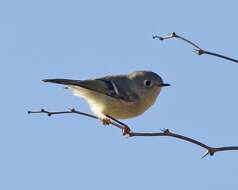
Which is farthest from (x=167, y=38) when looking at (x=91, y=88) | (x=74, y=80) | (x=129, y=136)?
(x=91, y=88)

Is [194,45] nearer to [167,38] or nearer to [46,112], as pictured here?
[167,38]

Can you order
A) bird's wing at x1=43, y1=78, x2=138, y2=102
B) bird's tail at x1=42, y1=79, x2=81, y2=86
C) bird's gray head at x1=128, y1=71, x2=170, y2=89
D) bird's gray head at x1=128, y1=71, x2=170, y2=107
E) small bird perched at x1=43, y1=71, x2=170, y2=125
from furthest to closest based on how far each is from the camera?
bird's gray head at x1=128, y1=71, x2=170, y2=89 < bird's gray head at x1=128, y1=71, x2=170, y2=107 < small bird perched at x1=43, y1=71, x2=170, y2=125 < bird's wing at x1=43, y1=78, x2=138, y2=102 < bird's tail at x1=42, y1=79, x2=81, y2=86

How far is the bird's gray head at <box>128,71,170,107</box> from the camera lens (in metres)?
7.05

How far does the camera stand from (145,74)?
7.45 metres

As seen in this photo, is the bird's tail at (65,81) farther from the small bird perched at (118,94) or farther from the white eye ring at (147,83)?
the white eye ring at (147,83)

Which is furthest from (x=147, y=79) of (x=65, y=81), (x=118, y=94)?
(x=65, y=81)

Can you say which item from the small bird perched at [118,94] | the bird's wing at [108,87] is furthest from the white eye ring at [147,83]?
the bird's wing at [108,87]

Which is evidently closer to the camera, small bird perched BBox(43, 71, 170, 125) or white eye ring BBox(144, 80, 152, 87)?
small bird perched BBox(43, 71, 170, 125)

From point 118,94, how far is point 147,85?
706mm

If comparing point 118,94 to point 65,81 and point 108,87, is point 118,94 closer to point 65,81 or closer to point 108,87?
point 108,87

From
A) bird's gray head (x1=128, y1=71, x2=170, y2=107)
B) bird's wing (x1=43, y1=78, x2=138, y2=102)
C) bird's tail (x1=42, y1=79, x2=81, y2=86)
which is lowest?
bird's tail (x1=42, y1=79, x2=81, y2=86)

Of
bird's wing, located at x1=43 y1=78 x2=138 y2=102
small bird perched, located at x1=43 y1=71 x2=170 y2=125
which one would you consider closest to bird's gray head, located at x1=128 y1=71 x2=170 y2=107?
small bird perched, located at x1=43 y1=71 x2=170 y2=125

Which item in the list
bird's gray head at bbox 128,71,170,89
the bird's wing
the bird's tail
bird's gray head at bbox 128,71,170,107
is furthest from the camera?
bird's gray head at bbox 128,71,170,89

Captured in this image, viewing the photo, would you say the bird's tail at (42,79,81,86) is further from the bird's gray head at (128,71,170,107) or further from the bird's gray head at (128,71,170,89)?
the bird's gray head at (128,71,170,89)
